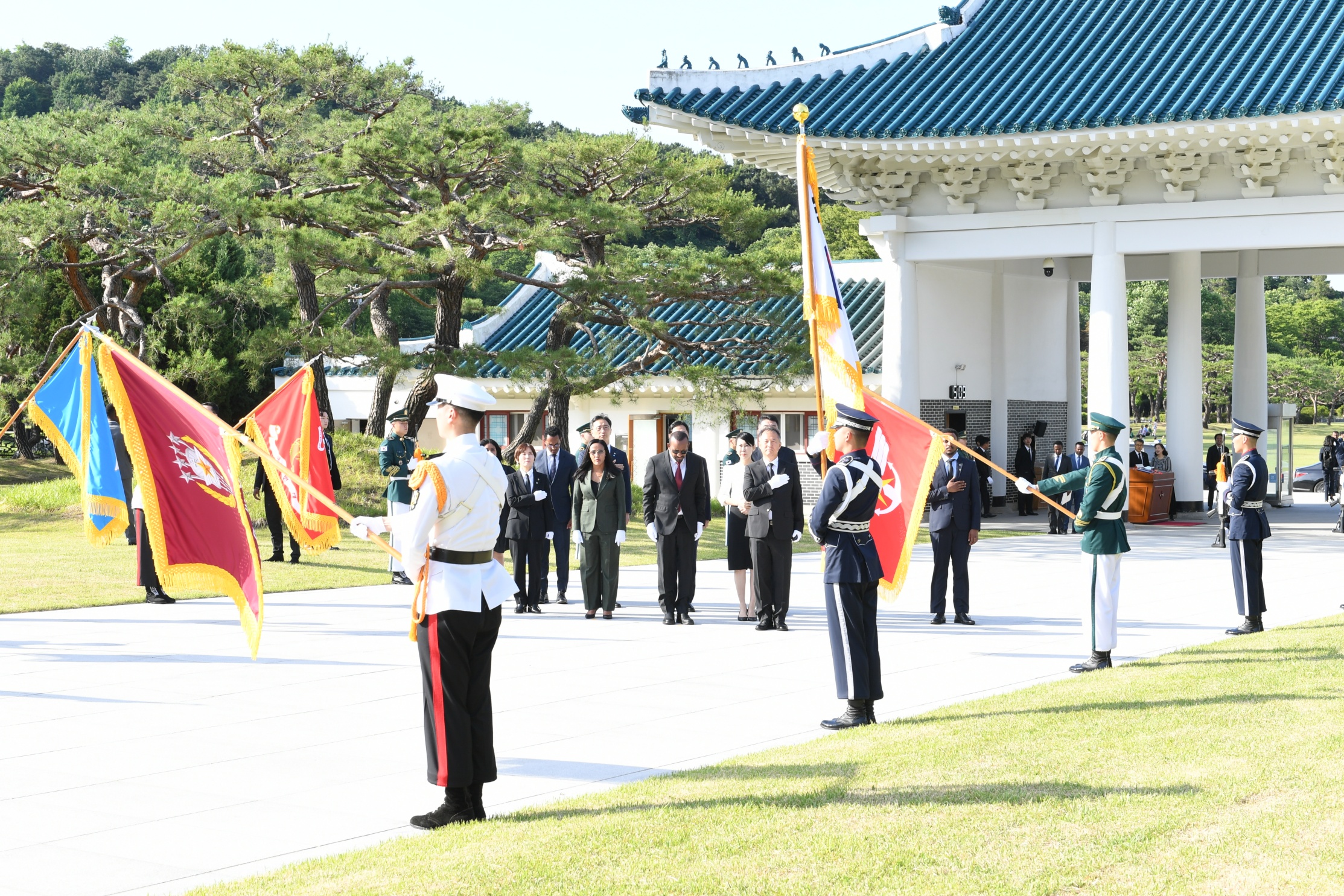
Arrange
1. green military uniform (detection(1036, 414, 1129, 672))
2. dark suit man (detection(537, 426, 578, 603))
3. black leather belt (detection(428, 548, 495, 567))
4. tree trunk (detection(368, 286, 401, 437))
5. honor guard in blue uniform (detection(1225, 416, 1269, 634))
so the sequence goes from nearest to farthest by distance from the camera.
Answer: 1. black leather belt (detection(428, 548, 495, 567))
2. green military uniform (detection(1036, 414, 1129, 672))
3. honor guard in blue uniform (detection(1225, 416, 1269, 634))
4. dark suit man (detection(537, 426, 578, 603))
5. tree trunk (detection(368, 286, 401, 437))

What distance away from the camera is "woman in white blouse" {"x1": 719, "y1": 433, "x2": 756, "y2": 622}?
11508 mm

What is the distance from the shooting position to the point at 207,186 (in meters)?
19.1

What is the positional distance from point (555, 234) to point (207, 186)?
18.9ft

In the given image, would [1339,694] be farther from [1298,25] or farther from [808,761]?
[1298,25]

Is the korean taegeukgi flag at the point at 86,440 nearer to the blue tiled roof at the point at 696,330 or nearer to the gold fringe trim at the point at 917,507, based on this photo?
the gold fringe trim at the point at 917,507

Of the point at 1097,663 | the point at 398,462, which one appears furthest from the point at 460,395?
the point at 398,462

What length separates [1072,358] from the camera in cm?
2655

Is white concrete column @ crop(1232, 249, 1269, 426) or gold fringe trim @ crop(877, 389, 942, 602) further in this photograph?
white concrete column @ crop(1232, 249, 1269, 426)

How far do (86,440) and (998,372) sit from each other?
60.7 feet

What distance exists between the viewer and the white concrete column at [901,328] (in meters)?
21.6

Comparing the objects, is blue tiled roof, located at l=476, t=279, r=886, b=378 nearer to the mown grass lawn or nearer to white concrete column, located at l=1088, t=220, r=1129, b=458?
white concrete column, located at l=1088, t=220, r=1129, b=458

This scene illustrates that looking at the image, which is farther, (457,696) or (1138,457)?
(1138,457)

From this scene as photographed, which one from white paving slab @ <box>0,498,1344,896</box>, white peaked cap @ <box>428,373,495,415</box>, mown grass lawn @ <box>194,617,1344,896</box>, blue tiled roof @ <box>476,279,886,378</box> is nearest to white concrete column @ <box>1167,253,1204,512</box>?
blue tiled roof @ <box>476,279,886,378</box>

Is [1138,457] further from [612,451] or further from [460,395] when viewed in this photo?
[460,395]
